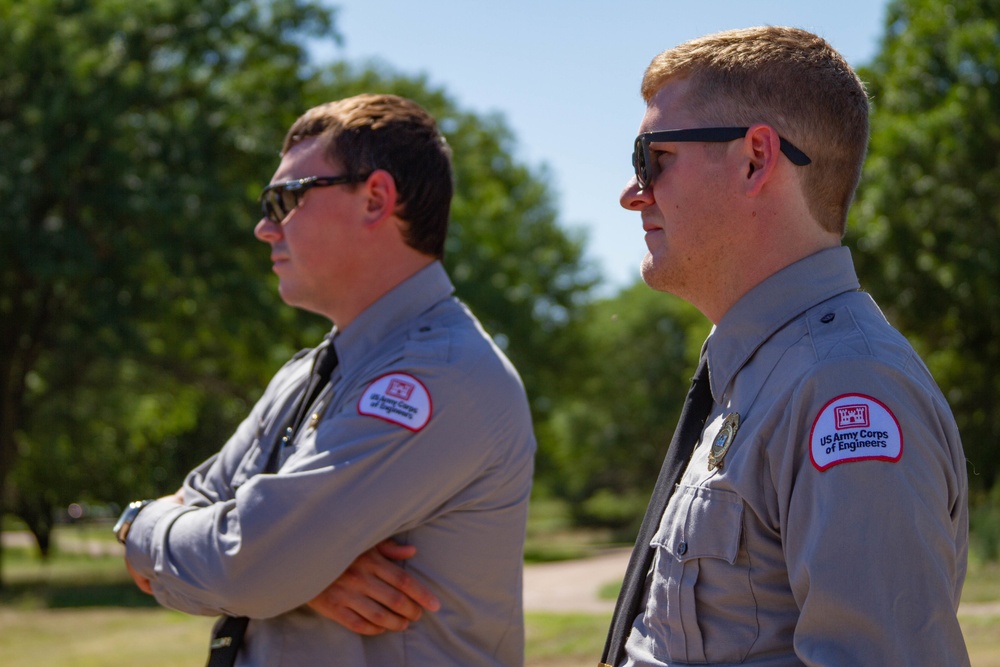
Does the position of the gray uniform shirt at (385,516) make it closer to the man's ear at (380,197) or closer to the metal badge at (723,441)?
the man's ear at (380,197)

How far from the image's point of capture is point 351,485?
2.63 metres

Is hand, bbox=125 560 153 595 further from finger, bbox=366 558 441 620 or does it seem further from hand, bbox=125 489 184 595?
finger, bbox=366 558 441 620

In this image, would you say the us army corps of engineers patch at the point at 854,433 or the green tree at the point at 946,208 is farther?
the green tree at the point at 946,208

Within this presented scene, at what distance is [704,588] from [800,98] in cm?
87

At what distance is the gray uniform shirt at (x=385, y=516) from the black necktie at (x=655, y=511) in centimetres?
73

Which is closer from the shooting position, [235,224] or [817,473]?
[817,473]

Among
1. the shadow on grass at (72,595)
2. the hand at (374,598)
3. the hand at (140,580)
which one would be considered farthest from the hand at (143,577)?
the shadow on grass at (72,595)

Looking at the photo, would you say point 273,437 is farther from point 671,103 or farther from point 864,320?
point 864,320

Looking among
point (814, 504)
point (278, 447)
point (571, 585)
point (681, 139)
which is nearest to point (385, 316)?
point (278, 447)

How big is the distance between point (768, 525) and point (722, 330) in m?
0.42

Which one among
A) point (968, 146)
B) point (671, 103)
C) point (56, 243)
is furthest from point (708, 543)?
point (968, 146)

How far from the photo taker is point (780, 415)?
178 centimetres

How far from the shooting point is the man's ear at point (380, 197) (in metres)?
3.11

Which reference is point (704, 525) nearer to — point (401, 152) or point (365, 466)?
point (365, 466)
